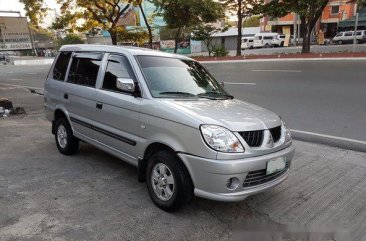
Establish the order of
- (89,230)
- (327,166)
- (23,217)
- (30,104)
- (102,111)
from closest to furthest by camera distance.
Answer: (89,230) → (23,217) → (102,111) → (327,166) → (30,104)

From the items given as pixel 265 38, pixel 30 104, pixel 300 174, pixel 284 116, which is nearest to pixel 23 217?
pixel 300 174

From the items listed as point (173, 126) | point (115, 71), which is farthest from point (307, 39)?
point (173, 126)

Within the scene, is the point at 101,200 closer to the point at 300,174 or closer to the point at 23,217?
the point at 23,217

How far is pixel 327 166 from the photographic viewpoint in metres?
5.00

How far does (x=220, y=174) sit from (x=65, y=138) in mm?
3245

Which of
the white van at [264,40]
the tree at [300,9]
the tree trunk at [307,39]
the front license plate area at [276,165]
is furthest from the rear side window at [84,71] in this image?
the white van at [264,40]

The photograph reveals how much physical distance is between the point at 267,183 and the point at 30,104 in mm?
9548

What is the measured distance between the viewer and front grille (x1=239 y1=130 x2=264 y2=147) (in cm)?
339

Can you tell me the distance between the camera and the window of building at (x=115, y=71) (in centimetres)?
427

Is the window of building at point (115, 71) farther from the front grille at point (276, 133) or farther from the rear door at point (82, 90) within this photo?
the front grille at point (276, 133)

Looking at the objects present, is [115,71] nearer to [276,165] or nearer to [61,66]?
[61,66]

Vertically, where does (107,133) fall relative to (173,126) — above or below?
below

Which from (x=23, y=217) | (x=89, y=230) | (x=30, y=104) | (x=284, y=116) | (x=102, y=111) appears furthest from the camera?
(x=30, y=104)

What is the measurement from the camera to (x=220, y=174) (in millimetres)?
3236
